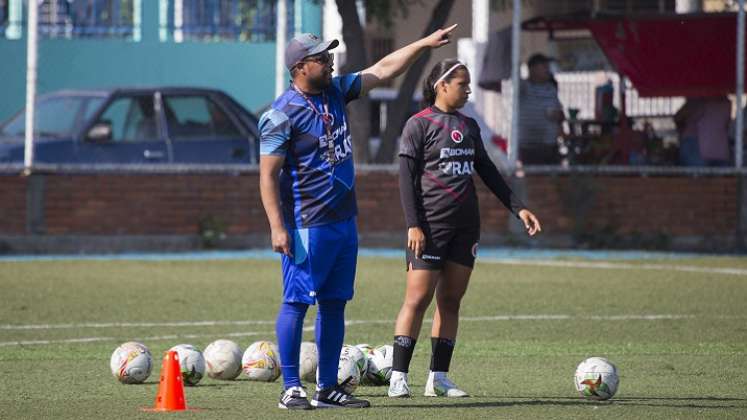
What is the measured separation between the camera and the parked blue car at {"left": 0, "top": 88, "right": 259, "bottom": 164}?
19438mm

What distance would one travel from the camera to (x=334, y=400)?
789 centimetres

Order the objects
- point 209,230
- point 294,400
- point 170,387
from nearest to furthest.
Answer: point 170,387
point 294,400
point 209,230

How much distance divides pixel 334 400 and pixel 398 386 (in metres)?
0.57

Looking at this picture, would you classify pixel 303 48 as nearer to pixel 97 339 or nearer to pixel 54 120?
pixel 97 339

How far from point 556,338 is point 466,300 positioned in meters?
2.85

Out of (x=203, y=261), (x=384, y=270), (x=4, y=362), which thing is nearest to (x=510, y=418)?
(x=4, y=362)

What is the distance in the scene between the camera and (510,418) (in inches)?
292

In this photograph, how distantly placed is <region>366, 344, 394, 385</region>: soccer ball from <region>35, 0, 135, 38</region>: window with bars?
59.3 feet

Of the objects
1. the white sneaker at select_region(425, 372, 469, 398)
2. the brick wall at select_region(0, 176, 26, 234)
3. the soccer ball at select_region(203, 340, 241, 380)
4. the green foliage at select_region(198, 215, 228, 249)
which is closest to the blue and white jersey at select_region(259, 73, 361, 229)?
the white sneaker at select_region(425, 372, 469, 398)

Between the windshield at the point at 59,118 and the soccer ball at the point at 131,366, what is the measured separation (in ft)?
35.4

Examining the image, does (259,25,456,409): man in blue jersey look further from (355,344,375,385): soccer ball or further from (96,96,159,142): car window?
(96,96,159,142): car window

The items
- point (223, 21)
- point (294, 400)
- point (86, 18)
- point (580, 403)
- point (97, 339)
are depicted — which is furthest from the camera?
point (223, 21)

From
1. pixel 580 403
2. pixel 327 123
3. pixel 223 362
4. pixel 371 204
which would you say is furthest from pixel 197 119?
pixel 580 403

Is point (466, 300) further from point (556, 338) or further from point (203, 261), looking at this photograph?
point (203, 261)
